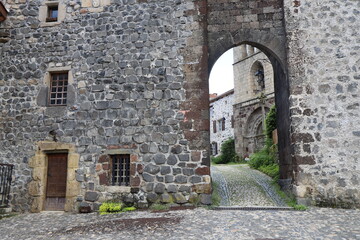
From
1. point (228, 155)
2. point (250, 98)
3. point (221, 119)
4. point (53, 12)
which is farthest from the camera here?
point (221, 119)

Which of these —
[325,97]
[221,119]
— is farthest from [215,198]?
[221,119]

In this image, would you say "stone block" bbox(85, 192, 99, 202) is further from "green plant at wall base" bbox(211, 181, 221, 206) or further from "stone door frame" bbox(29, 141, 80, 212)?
"green plant at wall base" bbox(211, 181, 221, 206)

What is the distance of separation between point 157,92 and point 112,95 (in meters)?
1.11

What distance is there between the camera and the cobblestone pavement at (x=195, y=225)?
418cm

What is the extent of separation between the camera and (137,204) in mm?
6484

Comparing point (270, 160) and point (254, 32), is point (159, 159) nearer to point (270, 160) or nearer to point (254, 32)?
point (254, 32)

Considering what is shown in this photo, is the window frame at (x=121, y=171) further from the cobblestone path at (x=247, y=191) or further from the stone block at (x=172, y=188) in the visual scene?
the cobblestone path at (x=247, y=191)

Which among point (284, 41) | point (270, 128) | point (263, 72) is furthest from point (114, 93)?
point (263, 72)

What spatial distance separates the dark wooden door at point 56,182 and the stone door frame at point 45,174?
0.09 meters

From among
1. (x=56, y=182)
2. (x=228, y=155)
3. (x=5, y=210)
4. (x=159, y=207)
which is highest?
(x=228, y=155)

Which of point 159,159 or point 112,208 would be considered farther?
point 159,159

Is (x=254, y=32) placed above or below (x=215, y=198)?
above

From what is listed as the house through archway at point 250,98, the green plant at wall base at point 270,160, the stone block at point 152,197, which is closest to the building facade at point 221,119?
the house through archway at point 250,98

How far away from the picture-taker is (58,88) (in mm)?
7586
